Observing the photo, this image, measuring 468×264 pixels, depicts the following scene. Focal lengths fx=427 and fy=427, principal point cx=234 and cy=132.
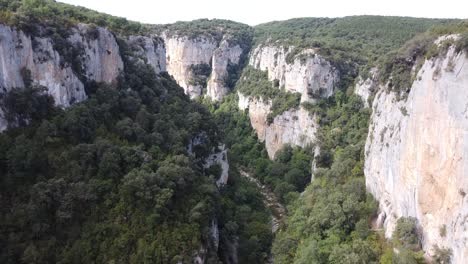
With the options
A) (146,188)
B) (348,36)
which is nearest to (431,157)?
(146,188)

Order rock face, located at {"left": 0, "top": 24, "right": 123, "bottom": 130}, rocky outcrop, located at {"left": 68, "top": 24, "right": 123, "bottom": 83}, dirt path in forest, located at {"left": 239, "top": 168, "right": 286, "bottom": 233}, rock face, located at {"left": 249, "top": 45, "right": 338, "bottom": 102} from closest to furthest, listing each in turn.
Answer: rock face, located at {"left": 0, "top": 24, "right": 123, "bottom": 130}, rocky outcrop, located at {"left": 68, "top": 24, "right": 123, "bottom": 83}, dirt path in forest, located at {"left": 239, "top": 168, "right": 286, "bottom": 233}, rock face, located at {"left": 249, "top": 45, "right": 338, "bottom": 102}

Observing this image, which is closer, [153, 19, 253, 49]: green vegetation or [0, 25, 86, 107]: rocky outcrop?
[0, 25, 86, 107]: rocky outcrop

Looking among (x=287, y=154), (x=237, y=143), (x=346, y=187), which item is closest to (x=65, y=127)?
(x=346, y=187)

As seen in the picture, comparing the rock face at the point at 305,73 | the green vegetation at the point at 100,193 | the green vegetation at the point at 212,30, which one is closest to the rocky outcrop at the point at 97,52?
the green vegetation at the point at 100,193

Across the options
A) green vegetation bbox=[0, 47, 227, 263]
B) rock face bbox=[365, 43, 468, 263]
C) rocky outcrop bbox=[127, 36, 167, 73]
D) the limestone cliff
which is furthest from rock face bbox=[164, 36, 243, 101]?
rock face bbox=[365, 43, 468, 263]

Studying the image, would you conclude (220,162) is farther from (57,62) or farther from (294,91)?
(294,91)

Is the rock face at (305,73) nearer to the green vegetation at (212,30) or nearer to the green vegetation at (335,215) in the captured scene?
the green vegetation at (335,215)

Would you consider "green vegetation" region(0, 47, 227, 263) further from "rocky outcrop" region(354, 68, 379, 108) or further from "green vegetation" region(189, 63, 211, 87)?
"green vegetation" region(189, 63, 211, 87)
